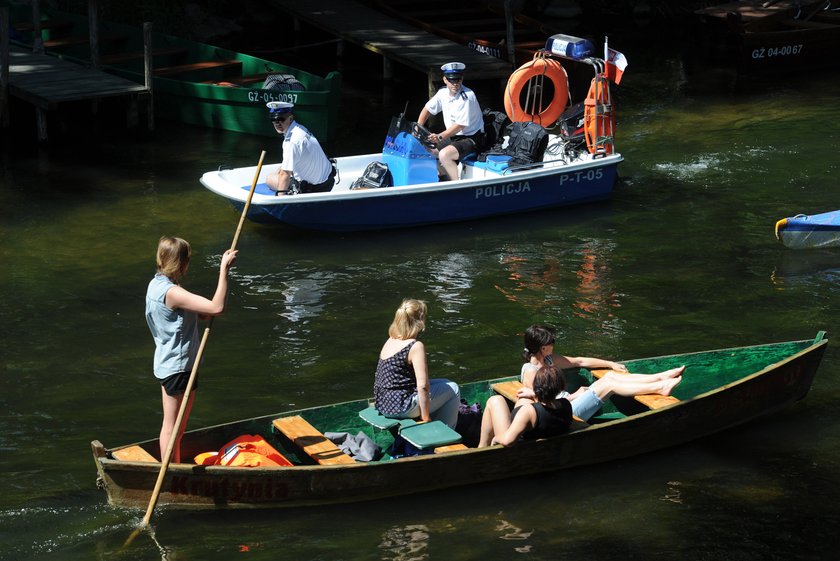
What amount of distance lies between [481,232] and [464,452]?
21.8 feet

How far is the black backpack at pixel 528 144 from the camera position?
15289 millimetres

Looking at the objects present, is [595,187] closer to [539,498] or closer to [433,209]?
[433,209]

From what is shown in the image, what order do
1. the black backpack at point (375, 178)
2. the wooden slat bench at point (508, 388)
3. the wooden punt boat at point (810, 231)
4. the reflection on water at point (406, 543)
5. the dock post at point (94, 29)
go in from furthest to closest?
the dock post at point (94, 29) < the black backpack at point (375, 178) < the wooden punt boat at point (810, 231) < the wooden slat bench at point (508, 388) < the reflection on water at point (406, 543)

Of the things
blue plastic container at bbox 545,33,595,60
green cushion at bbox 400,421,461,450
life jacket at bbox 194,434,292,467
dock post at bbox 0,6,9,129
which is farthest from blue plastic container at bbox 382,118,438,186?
dock post at bbox 0,6,9,129

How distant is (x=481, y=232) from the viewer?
15.1 meters

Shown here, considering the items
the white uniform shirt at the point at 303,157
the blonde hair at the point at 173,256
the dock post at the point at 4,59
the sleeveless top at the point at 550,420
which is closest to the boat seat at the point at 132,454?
the blonde hair at the point at 173,256

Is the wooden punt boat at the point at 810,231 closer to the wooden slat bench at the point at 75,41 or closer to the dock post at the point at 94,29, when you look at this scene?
the dock post at the point at 94,29

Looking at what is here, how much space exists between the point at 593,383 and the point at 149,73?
442 inches

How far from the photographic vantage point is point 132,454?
8484mm

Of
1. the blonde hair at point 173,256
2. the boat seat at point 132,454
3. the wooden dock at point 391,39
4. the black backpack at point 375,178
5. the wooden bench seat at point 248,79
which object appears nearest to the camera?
the blonde hair at point 173,256

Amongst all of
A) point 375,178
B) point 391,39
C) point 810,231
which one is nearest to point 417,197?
point 375,178

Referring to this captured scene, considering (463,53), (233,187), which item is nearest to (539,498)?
(233,187)

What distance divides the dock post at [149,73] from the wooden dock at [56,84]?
15cm

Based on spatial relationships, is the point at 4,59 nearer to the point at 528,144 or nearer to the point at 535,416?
the point at 528,144
